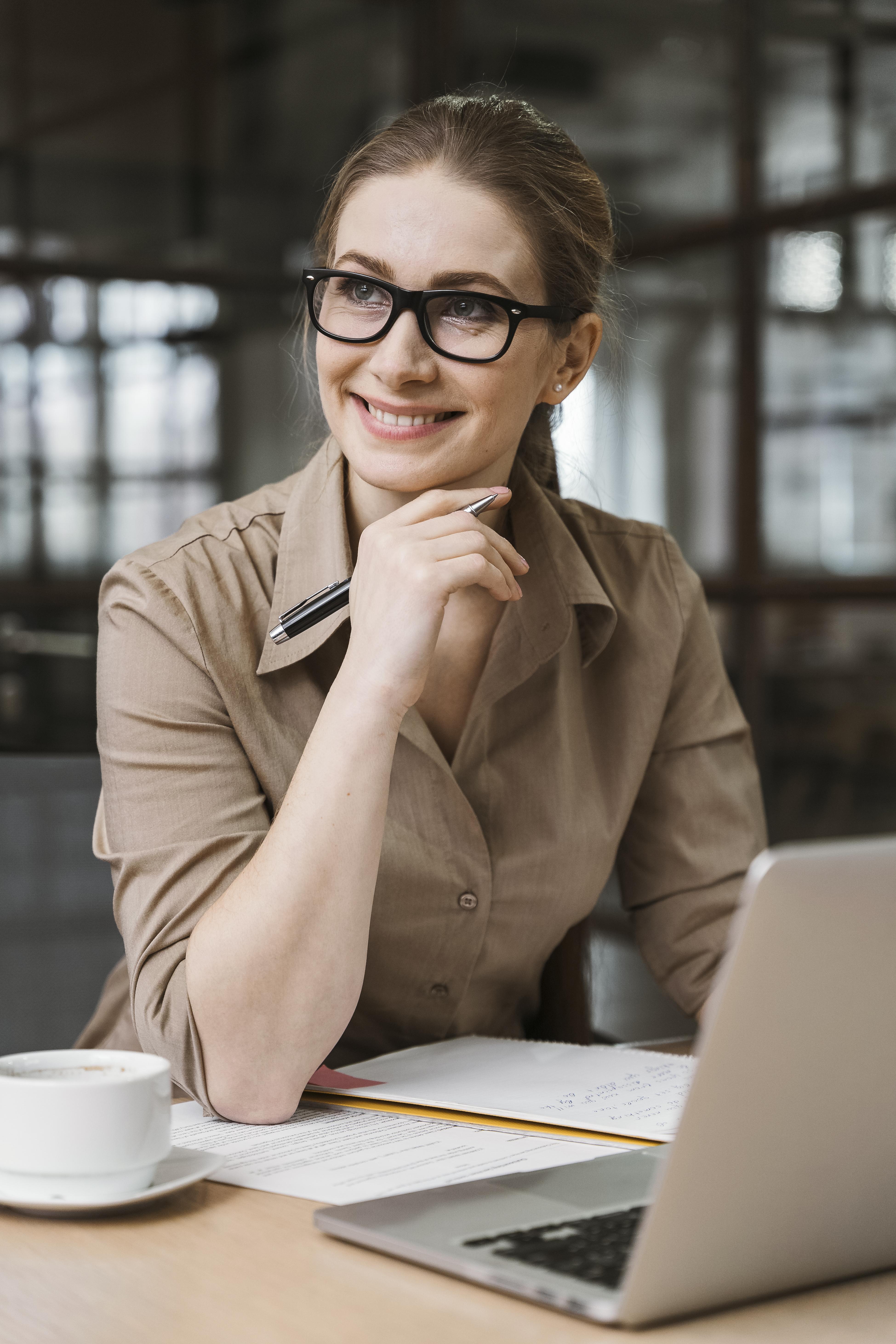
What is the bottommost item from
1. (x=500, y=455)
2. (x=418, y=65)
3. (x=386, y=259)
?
(x=500, y=455)

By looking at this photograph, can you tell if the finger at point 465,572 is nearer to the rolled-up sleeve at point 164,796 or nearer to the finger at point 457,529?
the finger at point 457,529

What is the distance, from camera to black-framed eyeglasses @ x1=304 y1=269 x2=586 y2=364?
1.26 m

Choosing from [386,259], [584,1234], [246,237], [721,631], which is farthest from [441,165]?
[246,237]

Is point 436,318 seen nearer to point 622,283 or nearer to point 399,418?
point 399,418

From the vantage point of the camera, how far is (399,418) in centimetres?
130

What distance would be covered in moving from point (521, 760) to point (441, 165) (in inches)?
21.0

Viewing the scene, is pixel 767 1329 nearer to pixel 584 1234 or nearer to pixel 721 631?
pixel 584 1234

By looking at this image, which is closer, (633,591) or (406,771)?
(406,771)

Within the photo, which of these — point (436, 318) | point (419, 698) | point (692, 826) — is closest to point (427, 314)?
point (436, 318)

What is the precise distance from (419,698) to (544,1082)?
388 mm

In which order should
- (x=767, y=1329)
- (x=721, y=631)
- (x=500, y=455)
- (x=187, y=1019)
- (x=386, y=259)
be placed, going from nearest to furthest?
(x=767, y=1329) < (x=187, y=1019) < (x=386, y=259) < (x=500, y=455) < (x=721, y=631)

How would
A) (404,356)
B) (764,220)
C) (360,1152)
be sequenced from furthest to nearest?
(764,220) → (404,356) → (360,1152)

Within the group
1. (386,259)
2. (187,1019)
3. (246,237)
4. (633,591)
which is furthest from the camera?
(246,237)

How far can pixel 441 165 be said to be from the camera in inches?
52.1
